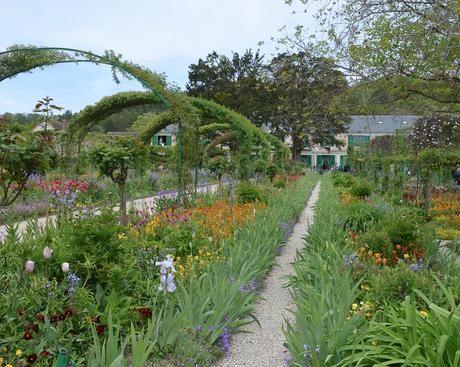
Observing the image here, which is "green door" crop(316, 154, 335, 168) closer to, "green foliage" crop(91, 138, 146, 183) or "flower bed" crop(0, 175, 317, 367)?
"green foliage" crop(91, 138, 146, 183)

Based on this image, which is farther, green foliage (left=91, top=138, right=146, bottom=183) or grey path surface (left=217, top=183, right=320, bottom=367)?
green foliage (left=91, top=138, right=146, bottom=183)

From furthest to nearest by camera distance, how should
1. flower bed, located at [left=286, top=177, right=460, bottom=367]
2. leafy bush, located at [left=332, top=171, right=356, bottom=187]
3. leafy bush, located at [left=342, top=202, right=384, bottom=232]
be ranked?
leafy bush, located at [left=332, top=171, right=356, bottom=187] < leafy bush, located at [left=342, top=202, right=384, bottom=232] < flower bed, located at [left=286, top=177, right=460, bottom=367]

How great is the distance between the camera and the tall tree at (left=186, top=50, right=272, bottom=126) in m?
36.8

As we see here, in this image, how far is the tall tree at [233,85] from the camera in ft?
121

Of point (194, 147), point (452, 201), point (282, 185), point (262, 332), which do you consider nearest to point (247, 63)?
point (282, 185)

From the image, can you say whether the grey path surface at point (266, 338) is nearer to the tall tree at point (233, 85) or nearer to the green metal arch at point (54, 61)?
the green metal arch at point (54, 61)

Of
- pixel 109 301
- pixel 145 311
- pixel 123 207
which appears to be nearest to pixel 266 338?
pixel 145 311

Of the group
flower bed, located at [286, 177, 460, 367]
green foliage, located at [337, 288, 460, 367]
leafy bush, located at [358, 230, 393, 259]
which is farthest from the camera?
leafy bush, located at [358, 230, 393, 259]

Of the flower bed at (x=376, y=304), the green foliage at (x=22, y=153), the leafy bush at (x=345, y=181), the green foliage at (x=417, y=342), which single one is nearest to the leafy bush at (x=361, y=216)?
the flower bed at (x=376, y=304)

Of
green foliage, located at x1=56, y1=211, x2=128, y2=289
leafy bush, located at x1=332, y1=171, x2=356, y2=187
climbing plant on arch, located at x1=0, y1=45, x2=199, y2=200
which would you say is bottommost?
leafy bush, located at x1=332, y1=171, x2=356, y2=187

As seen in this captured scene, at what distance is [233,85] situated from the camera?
36281mm

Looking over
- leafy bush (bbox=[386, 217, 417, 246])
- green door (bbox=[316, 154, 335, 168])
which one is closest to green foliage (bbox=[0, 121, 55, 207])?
leafy bush (bbox=[386, 217, 417, 246])

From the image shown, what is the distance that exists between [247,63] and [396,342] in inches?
1517

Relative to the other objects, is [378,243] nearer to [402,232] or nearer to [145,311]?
[402,232]
